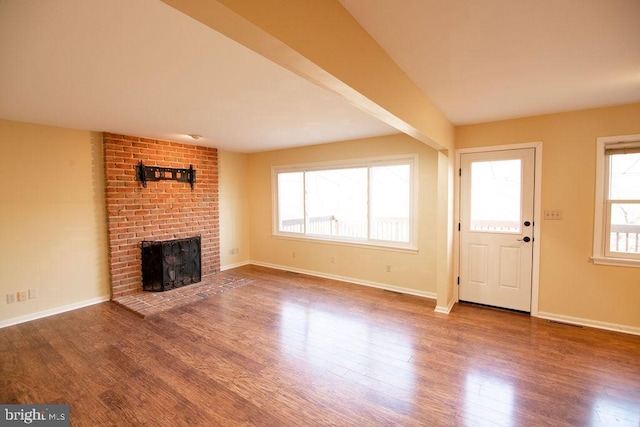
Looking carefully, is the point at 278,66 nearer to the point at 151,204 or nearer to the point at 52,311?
the point at 151,204

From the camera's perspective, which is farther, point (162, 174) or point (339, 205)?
point (339, 205)

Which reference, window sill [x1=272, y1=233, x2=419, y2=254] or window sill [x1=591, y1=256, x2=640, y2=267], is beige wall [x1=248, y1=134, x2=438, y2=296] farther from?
window sill [x1=591, y1=256, x2=640, y2=267]

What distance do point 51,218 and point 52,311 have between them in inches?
46.8

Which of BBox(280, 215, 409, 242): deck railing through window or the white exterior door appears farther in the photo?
BBox(280, 215, 409, 242): deck railing through window

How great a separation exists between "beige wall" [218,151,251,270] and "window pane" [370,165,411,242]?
2.92 meters

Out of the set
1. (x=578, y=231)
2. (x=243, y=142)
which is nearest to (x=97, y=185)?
(x=243, y=142)

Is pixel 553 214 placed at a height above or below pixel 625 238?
above

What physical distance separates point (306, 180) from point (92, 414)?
4.17 m

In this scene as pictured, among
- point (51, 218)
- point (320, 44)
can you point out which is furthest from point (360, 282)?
point (51, 218)

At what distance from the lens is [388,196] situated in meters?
5.28

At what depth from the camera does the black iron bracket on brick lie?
4355 mm

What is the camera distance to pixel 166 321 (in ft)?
11.1

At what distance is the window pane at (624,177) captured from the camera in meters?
2.96

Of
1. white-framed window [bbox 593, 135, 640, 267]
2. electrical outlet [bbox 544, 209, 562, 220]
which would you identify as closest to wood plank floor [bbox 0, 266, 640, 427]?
white-framed window [bbox 593, 135, 640, 267]
